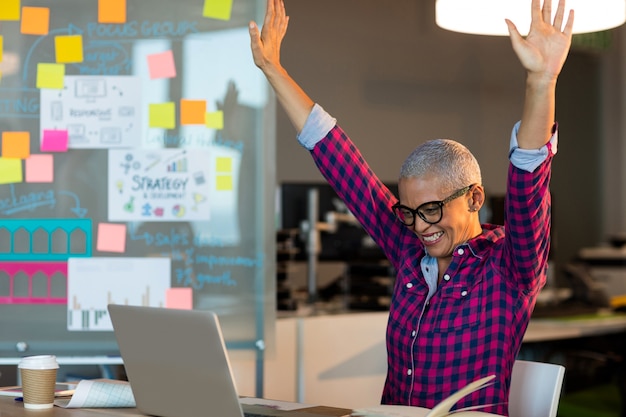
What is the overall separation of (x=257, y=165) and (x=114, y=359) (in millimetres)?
820

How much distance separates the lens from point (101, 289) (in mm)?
3262

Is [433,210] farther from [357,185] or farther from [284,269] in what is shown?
[284,269]

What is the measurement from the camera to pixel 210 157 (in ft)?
10.9

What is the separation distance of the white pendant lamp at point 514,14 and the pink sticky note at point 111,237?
1401 millimetres

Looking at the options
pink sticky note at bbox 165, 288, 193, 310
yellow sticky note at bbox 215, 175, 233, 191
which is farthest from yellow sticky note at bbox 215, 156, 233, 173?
pink sticky note at bbox 165, 288, 193, 310

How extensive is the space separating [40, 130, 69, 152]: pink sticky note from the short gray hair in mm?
1522

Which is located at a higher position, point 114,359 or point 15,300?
point 15,300

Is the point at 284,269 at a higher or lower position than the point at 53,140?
lower

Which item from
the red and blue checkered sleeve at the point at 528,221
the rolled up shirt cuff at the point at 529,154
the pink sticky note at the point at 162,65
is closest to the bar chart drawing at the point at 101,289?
the pink sticky note at the point at 162,65

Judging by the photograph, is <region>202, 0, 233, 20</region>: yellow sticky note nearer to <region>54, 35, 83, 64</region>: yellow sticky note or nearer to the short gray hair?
<region>54, 35, 83, 64</region>: yellow sticky note

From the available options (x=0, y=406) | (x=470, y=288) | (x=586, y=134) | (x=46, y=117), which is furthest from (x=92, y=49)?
(x=586, y=134)

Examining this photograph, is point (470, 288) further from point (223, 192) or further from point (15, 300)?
point (15, 300)

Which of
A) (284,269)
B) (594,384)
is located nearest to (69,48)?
(284,269)

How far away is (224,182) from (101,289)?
552mm
